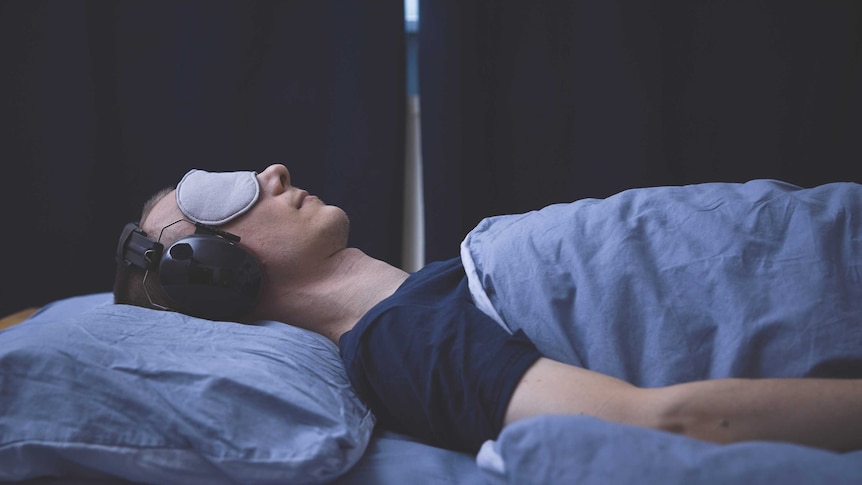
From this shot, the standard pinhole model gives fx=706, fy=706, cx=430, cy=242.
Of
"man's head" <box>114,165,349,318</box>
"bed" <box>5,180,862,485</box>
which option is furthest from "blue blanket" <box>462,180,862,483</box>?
"man's head" <box>114,165,349,318</box>

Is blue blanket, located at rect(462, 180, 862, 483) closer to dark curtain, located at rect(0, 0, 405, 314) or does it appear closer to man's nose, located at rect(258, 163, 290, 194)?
man's nose, located at rect(258, 163, 290, 194)

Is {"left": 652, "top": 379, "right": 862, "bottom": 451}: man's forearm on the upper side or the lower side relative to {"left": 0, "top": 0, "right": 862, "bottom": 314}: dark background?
lower

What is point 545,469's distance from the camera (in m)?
0.67

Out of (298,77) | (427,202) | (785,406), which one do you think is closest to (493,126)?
(427,202)

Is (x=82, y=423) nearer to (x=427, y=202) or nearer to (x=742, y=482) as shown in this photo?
(x=742, y=482)

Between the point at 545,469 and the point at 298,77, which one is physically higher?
the point at 298,77

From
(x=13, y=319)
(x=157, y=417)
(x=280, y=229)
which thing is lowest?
(x=13, y=319)

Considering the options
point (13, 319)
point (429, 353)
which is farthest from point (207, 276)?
point (13, 319)

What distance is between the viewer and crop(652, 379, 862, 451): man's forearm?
29.5 inches

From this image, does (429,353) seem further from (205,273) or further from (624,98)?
(624,98)

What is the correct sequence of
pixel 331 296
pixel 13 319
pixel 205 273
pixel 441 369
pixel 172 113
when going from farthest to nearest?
1. pixel 172 113
2. pixel 13 319
3. pixel 331 296
4. pixel 205 273
5. pixel 441 369

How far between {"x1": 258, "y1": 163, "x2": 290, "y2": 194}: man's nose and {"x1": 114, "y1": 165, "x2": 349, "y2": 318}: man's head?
0.01 m

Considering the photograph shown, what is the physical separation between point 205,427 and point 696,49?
211cm

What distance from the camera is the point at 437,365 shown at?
880 millimetres
